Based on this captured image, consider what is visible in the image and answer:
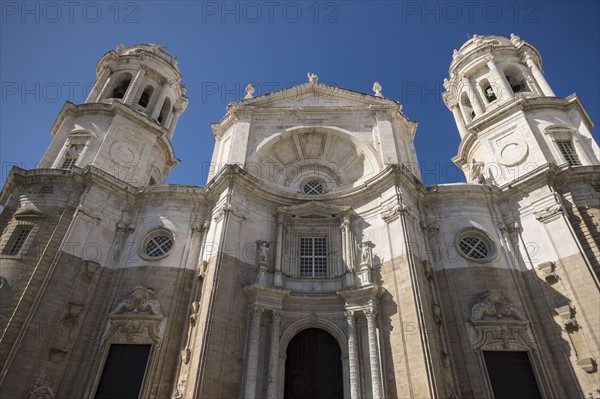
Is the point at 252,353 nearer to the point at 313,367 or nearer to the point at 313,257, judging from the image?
the point at 313,367

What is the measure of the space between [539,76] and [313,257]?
76.9 ft

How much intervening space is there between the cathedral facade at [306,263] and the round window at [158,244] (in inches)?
5.1

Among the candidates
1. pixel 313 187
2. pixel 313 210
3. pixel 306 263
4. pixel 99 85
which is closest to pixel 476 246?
pixel 313 210

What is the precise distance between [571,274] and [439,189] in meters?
7.78

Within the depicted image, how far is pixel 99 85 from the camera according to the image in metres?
30.0

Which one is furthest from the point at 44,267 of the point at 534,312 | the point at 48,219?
the point at 534,312

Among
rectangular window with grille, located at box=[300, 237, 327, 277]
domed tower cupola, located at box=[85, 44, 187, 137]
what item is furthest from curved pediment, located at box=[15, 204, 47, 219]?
rectangular window with grille, located at box=[300, 237, 327, 277]

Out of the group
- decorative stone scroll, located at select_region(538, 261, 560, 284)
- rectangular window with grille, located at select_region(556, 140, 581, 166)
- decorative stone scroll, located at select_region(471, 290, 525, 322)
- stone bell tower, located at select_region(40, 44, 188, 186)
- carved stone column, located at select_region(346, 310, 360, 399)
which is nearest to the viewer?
carved stone column, located at select_region(346, 310, 360, 399)

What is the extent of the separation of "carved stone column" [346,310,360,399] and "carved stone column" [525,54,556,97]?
22.6 meters

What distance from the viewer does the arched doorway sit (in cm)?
1730

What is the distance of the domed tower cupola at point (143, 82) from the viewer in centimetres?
2952

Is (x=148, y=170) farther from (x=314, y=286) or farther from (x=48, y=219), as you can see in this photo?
(x=314, y=286)

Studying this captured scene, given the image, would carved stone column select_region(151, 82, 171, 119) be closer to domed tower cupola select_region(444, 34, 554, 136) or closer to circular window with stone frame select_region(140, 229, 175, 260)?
circular window with stone frame select_region(140, 229, 175, 260)

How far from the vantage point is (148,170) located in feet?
88.8
